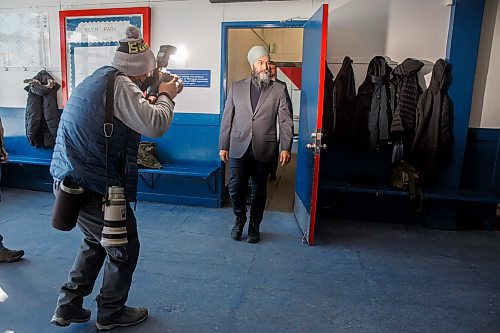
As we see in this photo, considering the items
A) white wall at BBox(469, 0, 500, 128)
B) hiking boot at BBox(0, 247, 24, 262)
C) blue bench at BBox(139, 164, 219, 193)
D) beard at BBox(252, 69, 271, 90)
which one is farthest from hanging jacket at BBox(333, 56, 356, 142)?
hiking boot at BBox(0, 247, 24, 262)

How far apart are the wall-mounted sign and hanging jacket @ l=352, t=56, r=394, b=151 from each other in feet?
5.21

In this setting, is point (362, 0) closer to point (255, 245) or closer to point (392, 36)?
point (392, 36)

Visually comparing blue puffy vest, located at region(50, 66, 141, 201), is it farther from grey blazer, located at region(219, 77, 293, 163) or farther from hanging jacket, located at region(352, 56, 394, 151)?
hanging jacket, located at region(352, 56, 394, 151)

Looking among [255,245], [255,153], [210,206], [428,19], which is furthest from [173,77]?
[428,19]

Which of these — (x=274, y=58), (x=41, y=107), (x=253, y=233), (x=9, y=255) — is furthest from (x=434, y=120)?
(x=274, y=58)

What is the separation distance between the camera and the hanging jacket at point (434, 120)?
132 inches

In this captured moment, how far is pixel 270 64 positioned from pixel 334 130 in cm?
96

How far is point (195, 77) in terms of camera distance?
402cm

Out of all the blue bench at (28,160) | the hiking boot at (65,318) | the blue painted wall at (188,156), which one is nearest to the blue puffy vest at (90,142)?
the hiking boot at (65,318)

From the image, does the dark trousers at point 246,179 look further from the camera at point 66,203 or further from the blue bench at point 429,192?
the camera at point 66,203

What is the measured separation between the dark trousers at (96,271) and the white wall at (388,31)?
2.76 metres

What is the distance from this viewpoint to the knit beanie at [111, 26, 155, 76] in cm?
171

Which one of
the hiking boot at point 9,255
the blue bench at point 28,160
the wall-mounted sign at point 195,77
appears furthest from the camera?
the blue bench at point 28,160

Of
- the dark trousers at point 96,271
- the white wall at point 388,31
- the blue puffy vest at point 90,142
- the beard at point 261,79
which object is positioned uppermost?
the white wall at point 388,31
